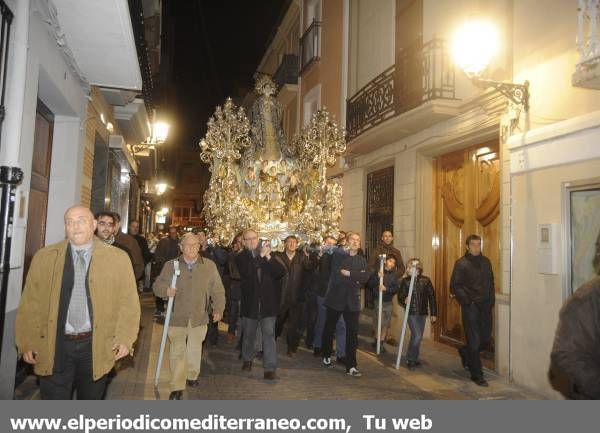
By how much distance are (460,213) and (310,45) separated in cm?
1032

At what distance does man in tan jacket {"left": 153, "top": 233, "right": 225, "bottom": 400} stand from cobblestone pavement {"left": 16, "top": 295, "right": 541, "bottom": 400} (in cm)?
44

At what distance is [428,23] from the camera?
1021 cm

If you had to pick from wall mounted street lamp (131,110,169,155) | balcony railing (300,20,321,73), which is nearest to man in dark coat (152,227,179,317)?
wall mounted street lamp (131,110,169,155)

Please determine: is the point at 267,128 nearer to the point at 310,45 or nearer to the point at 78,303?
the point at 310,45

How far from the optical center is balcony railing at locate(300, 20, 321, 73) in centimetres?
1669

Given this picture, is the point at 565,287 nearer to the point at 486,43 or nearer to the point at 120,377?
the point at 486,43

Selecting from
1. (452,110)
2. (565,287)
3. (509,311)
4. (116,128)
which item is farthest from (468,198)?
(116,128)

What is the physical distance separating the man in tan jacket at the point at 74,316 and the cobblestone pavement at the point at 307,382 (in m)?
2.30

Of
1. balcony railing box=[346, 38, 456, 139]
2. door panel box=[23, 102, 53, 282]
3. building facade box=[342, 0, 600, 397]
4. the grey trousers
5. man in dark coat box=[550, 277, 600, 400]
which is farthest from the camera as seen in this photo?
balcony railing box=[346, 38, 456, 139]

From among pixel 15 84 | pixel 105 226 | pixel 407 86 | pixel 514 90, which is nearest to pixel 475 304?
pixel 514 90

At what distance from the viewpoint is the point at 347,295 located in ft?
24.0

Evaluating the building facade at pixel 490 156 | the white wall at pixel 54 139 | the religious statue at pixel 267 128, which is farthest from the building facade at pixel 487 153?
the white wall at pixel 54 139

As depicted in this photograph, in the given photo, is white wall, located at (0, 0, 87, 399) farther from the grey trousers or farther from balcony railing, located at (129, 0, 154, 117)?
the grey trousers

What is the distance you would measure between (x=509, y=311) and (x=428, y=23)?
6.04 m
